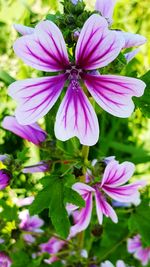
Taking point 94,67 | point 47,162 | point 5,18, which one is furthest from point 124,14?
point 94,67

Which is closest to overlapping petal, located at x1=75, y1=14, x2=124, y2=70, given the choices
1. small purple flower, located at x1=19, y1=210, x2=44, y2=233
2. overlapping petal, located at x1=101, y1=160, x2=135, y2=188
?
overlapping petal, located at x1=101, y1=160, x2=135, y2=188

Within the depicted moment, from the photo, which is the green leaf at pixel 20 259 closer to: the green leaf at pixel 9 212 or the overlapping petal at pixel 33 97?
the green leaf at pixel 9 212

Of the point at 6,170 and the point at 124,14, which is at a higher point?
the point at 124,14

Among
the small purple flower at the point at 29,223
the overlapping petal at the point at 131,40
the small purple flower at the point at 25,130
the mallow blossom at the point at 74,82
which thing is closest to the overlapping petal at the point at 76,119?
the mallow blossom at the point at 74,82

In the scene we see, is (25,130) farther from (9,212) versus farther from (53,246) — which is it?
(53,246)

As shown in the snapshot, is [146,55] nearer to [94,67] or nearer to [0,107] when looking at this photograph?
[0,107]

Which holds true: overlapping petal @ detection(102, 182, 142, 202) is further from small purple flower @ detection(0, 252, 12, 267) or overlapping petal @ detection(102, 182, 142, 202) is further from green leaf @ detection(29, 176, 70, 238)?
small purple flower @ detection(0, 252, 12, 267)
